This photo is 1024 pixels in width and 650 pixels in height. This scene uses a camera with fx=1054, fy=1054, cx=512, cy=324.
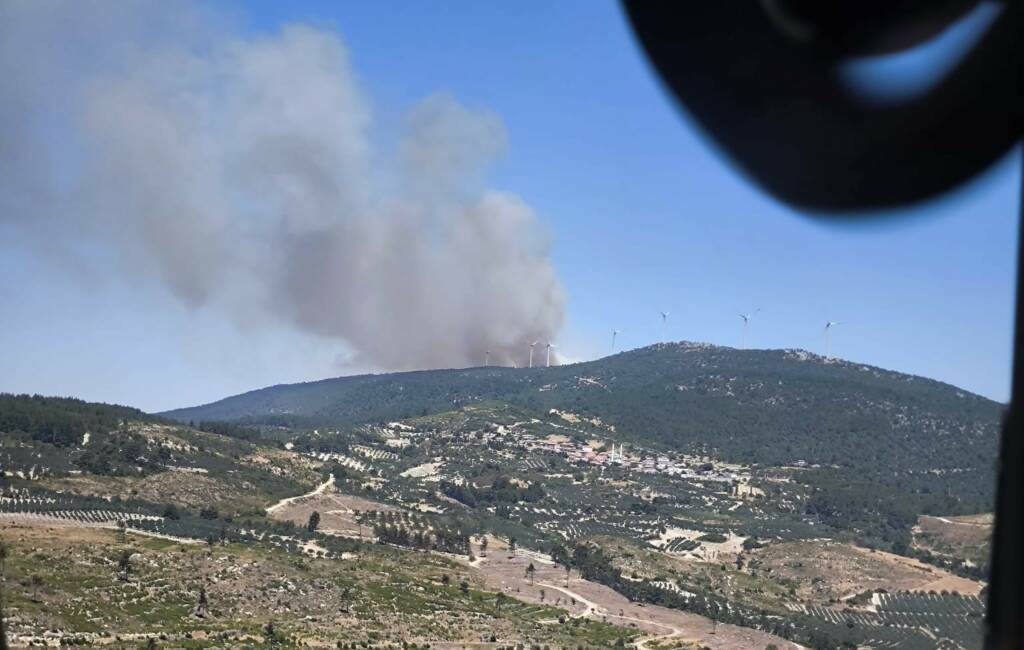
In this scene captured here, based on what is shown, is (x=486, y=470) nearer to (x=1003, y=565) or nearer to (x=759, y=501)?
(x=759, y=501)

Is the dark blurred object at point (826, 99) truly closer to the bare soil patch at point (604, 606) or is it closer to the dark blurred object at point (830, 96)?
the dark blurred object at point (830, 96)

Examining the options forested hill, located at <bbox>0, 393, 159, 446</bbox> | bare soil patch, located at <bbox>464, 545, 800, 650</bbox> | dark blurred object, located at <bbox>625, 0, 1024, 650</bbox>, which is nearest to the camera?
dark blurred object, located at <bbox>625, 0, 1024, 650</bbox>

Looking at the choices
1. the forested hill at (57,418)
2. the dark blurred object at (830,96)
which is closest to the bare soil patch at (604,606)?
the forested hill at (57,418)

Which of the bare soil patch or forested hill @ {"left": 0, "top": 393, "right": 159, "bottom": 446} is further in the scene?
forested hill @ {"left": 0, "top": 393, "right": 159, "bottom": 446}

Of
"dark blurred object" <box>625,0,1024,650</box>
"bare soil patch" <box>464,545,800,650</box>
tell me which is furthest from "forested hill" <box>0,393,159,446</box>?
"dark blurred object" <box>625,0,1024,650</box>

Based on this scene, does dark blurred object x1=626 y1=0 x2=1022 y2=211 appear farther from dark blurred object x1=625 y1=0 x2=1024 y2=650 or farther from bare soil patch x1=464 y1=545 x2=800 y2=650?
bare soil patch x1=464 y1=545 x2=800 y2=650

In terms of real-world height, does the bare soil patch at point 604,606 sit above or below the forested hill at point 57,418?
below

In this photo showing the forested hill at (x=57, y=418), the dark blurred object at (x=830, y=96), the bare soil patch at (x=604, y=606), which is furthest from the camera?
the forested hill at (x=57, y=418)

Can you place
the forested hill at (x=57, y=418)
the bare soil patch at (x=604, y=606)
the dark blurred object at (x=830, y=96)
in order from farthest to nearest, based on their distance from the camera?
the forested hill at (x=57, y=418)
the bare soil patch at (x=604, y=606)
the dark blurred object at (x=830, y=96)

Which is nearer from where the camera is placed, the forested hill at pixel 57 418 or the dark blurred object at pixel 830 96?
the dark blurred object at pixel 830 96
